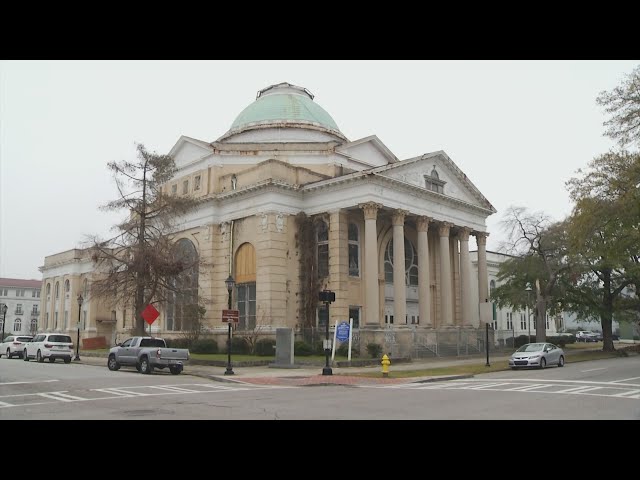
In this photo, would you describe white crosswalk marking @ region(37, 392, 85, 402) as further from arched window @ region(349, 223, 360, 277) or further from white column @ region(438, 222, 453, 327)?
white column @ region(438, 222, 453, 327)

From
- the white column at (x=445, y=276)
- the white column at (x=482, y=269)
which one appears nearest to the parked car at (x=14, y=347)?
the white column at (x=445, y=276)

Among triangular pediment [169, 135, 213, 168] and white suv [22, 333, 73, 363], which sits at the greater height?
triangular pediment [169, 135, 213, 168]

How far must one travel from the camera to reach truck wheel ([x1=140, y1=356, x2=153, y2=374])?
1092 inches

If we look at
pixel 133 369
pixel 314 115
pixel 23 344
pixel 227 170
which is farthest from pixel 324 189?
pixel 23 344

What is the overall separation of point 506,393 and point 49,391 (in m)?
14.3

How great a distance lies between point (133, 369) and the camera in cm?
3206

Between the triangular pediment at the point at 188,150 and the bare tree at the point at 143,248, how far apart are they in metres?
10.3

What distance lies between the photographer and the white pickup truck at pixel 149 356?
27578 mm

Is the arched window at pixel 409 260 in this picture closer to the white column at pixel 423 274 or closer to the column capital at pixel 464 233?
the white column at pixel 423 274

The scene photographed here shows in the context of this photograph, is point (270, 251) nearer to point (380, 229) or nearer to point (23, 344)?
point (380, 229)

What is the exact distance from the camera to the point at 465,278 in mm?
47844

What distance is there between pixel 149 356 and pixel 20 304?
112036mm

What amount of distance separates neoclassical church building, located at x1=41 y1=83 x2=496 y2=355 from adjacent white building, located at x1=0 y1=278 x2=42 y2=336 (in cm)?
8751

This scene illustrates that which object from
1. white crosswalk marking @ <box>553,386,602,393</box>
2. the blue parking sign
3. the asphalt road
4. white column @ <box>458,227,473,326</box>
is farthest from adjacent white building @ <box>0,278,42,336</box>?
white crosswalk marking @ <box>553,386,602,393</box>
